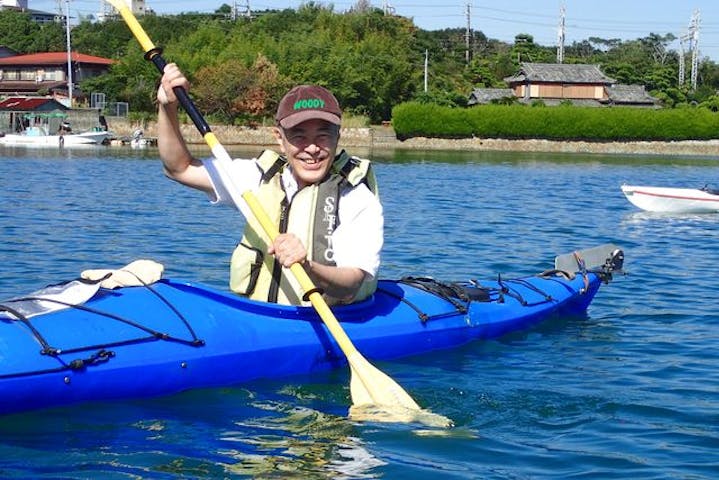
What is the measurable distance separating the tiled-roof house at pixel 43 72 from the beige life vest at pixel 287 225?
58467mm

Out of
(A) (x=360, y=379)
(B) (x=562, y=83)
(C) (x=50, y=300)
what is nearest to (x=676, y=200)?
(A) (x=360, y=379)

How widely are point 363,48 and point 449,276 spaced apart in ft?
167

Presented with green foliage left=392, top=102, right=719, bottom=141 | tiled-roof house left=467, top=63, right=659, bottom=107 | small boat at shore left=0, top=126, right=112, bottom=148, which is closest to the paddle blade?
small boat at shore left=0, top=126, right=112, bottom=148

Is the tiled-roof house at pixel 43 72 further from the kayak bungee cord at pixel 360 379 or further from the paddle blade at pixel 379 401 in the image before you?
the paddle blade at pixel 379 401

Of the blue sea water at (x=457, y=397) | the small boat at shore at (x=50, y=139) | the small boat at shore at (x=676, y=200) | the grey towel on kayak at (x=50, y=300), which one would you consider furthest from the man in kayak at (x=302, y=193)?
the small boat at shore at (x=50, y=139)

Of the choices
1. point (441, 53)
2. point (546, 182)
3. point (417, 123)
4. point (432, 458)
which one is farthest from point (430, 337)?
point (441, 53)

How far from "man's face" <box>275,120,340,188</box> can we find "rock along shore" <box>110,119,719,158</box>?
4391 centimetres

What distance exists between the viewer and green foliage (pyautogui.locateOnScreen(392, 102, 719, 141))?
172 ft

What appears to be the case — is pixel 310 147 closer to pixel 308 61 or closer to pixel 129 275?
pixel 129 275

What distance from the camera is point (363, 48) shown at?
59750 millimetres

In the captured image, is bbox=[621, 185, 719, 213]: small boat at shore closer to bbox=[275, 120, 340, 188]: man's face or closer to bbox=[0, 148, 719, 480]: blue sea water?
bbox=[0, 148, 719, 480]: blue sea water

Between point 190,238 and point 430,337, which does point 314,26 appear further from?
point 430,337

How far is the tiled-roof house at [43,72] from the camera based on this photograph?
62.4m

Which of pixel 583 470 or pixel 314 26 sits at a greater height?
pixel 314 26
